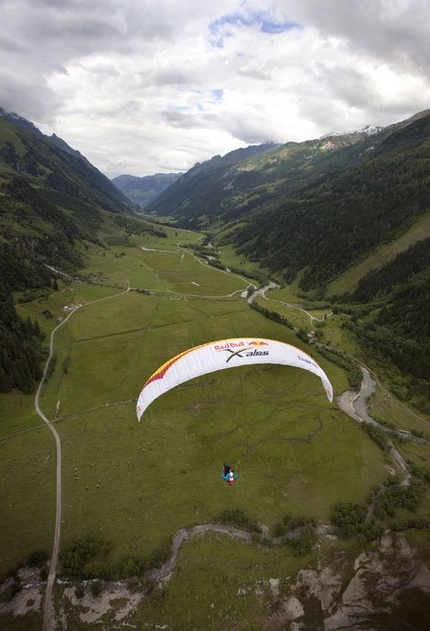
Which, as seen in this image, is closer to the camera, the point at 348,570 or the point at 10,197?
the point at 348,570

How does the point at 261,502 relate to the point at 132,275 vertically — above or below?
below

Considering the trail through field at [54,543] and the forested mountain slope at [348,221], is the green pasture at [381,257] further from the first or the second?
the trail through field at [54,543]

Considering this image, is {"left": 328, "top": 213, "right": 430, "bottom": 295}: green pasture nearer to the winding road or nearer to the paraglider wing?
the winding road

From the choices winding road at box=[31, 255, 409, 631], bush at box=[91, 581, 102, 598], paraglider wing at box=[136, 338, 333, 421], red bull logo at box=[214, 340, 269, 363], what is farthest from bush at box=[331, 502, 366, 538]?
bush at box=[91, 581, 102, 598]

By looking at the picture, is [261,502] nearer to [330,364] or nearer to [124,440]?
[124,440]

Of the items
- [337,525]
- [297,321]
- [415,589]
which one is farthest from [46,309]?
[415,589]

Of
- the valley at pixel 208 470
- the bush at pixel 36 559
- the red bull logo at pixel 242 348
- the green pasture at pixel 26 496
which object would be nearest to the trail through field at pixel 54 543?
the valley at pixel 208 470
